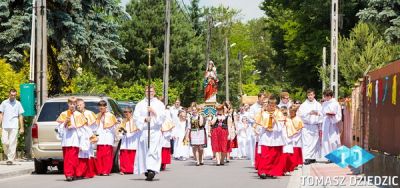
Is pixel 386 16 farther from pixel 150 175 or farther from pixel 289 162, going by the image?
pixel 150 175

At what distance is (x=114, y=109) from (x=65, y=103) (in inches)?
49.3

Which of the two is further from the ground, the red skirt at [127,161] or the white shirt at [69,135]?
the white shirt at [69,135]

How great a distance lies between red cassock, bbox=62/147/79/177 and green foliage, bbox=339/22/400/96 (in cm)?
2392

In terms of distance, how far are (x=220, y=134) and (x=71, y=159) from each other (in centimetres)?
708

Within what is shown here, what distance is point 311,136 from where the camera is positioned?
78.0 feet

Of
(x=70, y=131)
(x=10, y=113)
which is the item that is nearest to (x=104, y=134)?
(x=70, y=131)

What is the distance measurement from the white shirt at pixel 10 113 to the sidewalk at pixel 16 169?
0.97m

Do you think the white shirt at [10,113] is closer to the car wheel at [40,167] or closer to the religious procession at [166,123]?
the religious procession at [166,123]

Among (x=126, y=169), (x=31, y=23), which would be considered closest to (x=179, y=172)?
(x=126, y=169)

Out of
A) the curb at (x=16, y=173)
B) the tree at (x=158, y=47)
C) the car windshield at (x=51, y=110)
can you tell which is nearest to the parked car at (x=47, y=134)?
the car windshield at (x=51, y=110)

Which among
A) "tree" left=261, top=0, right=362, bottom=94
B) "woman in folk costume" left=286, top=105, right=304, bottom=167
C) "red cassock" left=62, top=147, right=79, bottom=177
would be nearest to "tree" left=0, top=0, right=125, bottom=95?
"woman in folk costume" left=286, top=105, right=304, bottom=167

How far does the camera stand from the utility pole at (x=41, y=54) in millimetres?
26078

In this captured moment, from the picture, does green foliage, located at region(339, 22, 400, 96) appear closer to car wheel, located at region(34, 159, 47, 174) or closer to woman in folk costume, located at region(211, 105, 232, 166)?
woman in folk costume, located at region(211, 105, 232, 166)

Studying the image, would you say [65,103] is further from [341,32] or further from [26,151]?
[341,32]
